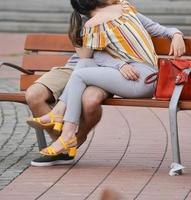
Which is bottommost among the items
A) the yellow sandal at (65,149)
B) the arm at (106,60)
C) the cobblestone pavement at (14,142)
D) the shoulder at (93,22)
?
the cobblestone pavement at (14,142)

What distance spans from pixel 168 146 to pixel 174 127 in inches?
48.6

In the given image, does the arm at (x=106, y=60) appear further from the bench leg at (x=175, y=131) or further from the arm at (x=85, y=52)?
the bench leg at (x=175, y=131)

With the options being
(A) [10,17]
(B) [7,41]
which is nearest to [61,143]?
(B) [7,41]

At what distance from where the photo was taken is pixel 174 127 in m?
5.67

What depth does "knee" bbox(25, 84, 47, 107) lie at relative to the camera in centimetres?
600

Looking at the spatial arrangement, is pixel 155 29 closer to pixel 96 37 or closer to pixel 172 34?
pixel 172 34

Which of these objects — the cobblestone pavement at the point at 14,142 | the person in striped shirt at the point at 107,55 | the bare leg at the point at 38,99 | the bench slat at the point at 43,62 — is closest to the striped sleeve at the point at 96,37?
the person in striped shirt at the point at 107,55

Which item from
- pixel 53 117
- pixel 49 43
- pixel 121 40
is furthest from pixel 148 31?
pixel 53 117

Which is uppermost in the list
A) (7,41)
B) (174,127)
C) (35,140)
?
(174,127)

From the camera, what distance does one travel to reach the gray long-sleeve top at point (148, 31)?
5.93 meters

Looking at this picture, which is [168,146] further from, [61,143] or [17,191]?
[17,191]

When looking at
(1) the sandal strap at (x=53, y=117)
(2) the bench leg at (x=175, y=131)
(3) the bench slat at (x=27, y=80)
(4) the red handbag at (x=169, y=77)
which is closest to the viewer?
(2) the bench leg at (x=175, y=131)

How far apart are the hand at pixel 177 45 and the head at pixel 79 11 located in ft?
1.55

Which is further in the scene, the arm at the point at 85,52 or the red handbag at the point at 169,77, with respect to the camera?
the arm at the point at 85,52
